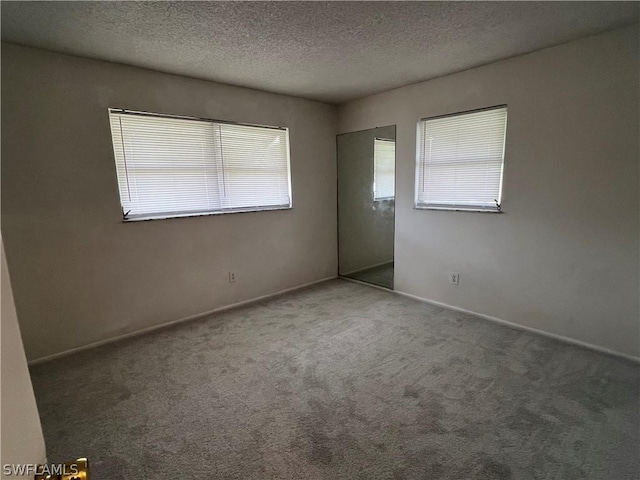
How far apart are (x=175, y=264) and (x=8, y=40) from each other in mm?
2054

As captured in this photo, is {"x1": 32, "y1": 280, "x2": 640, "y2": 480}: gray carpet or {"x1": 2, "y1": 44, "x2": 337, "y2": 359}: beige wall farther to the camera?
{"x1": 2, "y1": 44, "x2": 337, "y2": 359}: beige wall

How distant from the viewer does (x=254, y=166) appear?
12.0 ft

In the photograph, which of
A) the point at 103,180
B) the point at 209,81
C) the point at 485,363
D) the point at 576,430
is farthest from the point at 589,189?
the point at 103,180

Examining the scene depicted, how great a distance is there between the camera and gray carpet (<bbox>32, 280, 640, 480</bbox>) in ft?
5.13

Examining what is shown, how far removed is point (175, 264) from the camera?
10.4ft

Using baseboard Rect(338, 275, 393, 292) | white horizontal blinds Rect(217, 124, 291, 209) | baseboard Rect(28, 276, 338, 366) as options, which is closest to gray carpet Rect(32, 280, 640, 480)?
baseboard Rect(28, 276, 338, 366)

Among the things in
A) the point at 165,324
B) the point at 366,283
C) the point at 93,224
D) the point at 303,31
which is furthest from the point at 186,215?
the point at 366,283

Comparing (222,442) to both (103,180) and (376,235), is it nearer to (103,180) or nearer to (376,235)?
(103,180)

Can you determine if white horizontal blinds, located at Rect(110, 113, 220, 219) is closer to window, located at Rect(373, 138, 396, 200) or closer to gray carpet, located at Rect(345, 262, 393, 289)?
window, located at Rect(373, 138, 396, 200)

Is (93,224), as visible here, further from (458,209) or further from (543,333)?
(543,333)

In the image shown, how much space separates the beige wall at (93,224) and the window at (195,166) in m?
0.10

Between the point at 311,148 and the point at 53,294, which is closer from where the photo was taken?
the point at 53,294

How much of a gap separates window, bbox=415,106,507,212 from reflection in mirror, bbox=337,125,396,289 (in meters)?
0.39

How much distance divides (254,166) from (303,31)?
1756mm
